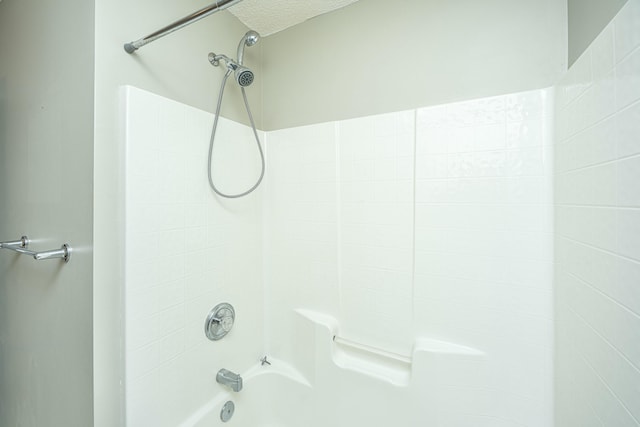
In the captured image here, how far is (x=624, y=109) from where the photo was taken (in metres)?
0.55

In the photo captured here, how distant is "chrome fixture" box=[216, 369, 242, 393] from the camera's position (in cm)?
112

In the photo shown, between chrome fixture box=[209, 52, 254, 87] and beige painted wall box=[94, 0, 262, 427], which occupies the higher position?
chrome fixture box=[209, 52, 254, 87]

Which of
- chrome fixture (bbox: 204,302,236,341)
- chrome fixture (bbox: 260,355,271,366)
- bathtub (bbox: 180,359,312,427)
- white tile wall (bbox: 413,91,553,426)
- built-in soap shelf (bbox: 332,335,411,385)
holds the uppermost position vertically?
white tile wall (bbox: 413,91,553,426)

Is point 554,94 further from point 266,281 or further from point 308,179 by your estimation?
point 266,281

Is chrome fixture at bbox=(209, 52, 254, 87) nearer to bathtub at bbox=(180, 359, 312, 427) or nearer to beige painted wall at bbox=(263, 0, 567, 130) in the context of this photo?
beige painted wall at bbox=(263, 0, 567, 130)

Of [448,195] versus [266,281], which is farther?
[266,281]

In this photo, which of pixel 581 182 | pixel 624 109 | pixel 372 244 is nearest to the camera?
pixel 624 109

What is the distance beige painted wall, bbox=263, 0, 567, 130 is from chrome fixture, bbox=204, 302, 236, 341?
1043 millimetres

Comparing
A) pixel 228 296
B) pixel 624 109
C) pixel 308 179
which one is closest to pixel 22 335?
pixel 228 296

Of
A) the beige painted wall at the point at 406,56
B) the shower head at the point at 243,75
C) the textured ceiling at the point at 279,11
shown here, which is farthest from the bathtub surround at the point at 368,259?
the textured ceiling at the point at 279,11

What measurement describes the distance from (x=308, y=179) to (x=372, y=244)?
0.48 m

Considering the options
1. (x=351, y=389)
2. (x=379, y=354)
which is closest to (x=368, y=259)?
(x=379, y=354)

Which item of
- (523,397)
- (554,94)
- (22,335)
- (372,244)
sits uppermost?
(554,94)

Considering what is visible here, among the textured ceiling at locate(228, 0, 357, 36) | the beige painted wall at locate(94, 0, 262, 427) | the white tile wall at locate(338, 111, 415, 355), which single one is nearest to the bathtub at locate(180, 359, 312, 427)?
the white tile wall at locate(338, 111, 415, 355)
